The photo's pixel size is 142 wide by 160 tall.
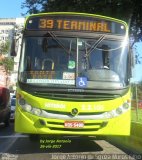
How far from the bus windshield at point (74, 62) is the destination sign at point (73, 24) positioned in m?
0.29

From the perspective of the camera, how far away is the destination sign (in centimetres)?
1372

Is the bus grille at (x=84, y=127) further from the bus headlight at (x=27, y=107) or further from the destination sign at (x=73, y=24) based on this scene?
the destination sign at (x=73, y=24)

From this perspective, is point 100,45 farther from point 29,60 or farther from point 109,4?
point 109,4

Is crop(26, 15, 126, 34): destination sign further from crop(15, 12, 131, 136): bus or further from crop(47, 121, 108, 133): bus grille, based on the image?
crop(47, 121, 108, 133): bus grille

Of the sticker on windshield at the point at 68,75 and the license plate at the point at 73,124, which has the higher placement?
the sticker on windshield at the point at 68,75

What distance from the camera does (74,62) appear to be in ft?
43.4

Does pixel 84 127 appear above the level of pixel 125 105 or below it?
below

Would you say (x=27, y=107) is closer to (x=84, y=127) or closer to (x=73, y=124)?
(x=73, y=124)

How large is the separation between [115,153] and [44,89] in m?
2.49

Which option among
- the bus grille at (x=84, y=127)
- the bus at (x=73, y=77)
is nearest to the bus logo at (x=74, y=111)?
the bus at (x=73, y=77)

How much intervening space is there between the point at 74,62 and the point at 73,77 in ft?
1.39

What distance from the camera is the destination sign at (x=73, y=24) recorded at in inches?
540

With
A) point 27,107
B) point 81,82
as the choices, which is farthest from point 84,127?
point 27,107

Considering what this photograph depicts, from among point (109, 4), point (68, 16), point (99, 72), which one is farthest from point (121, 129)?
point (109, 4)
